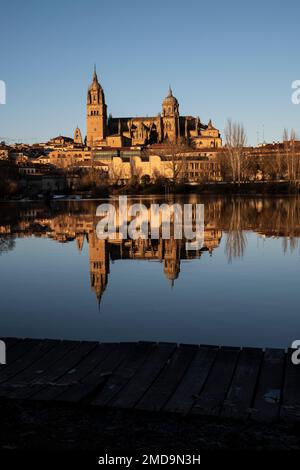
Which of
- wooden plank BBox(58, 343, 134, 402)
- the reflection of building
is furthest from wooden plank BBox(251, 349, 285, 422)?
the reflection of building

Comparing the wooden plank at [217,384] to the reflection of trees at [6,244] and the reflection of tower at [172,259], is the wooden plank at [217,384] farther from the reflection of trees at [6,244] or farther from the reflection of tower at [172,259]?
the reflection of trees at [6,244]

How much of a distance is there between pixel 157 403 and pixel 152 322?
7.62 ft

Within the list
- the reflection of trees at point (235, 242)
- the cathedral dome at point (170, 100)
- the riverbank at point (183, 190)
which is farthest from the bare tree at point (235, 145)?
the cathedral dome at point (170, 100)

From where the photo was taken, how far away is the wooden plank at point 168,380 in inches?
134

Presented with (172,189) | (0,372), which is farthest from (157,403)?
(172,189)

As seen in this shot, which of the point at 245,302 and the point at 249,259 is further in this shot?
the point at 249,259

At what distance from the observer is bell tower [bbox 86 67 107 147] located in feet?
328

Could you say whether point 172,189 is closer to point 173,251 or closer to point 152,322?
point 173,251

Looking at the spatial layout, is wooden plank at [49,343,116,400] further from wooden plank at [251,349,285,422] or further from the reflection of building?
the reflection of building

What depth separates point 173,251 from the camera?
445 inches

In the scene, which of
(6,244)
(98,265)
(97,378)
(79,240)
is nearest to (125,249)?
(98,265)

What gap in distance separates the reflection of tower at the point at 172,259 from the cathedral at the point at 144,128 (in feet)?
276
